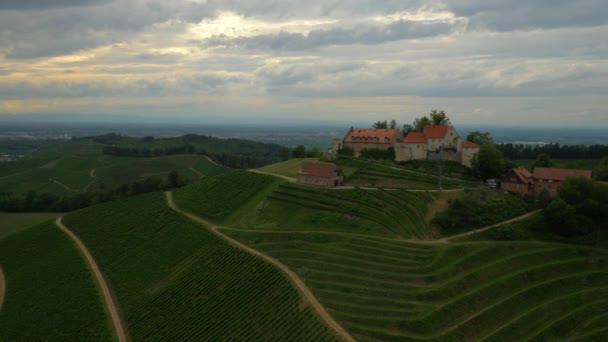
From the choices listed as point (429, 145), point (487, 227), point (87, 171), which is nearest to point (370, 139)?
point (429, 145)

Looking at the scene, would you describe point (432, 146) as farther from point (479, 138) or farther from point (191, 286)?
point (191, 286)

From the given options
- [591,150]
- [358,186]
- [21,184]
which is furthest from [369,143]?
[21,184]

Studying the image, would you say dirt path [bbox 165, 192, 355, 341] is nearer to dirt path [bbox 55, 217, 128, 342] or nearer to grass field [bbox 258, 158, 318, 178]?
dirt path [bbox 55, 217, 128, 342]

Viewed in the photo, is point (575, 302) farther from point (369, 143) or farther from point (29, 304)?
point (29, 304)

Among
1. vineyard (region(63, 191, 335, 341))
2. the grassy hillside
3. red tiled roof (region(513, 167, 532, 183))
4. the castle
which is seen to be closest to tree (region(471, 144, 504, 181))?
red tiled roof (region(513, 167, 532, 183))

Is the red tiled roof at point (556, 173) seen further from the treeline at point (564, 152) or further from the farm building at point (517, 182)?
the treeline at point (564, 152)
